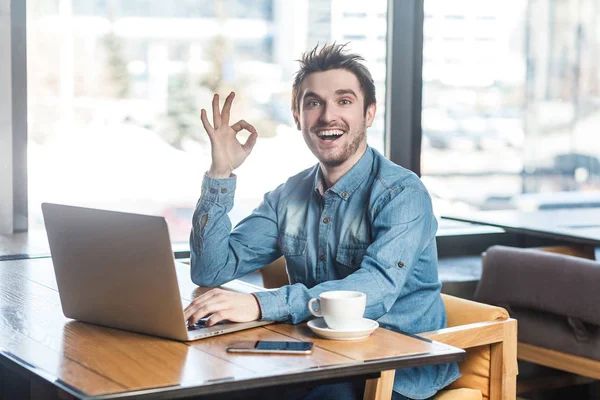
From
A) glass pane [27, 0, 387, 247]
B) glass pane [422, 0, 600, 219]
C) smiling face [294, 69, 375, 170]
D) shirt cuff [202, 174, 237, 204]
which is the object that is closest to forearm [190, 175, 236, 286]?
shirt cuff [202, 174, 237, 204]

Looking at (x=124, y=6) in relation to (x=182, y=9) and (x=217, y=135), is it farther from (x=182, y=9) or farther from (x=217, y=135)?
(x=217, y=135)

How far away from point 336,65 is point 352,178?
0.98ft

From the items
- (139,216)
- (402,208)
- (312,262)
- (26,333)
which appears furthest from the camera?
(312,262)

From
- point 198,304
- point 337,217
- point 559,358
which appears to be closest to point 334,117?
point 337,217

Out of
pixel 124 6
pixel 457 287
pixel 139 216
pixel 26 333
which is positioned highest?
pixel 124 6

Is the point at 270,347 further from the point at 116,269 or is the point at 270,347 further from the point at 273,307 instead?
the point at 116,269

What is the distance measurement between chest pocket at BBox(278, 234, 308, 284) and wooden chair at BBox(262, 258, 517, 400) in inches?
15.7

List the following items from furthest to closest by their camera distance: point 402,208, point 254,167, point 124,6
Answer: point 254,167, point 124,6, point 402,208

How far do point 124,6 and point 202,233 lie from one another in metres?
1.39

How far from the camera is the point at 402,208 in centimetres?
205

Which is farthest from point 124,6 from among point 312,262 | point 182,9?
point 312,262

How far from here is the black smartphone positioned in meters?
1.57

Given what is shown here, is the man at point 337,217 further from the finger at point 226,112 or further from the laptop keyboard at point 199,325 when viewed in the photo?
the laptop keyboard at point 199,325

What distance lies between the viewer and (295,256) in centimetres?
225
